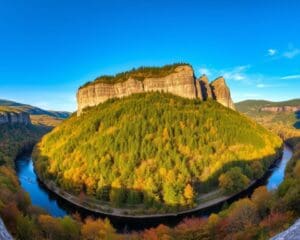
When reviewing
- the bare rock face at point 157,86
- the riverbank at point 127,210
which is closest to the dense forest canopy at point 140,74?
the bare rock face at point 157,86

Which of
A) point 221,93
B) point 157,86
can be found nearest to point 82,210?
point 157,86

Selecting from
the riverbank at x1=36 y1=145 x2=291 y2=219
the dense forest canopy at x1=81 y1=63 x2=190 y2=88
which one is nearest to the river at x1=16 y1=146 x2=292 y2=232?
the riverbank at x1=36 y1=145 x2=291 y2=219

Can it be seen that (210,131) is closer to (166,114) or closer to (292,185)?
(166,114)

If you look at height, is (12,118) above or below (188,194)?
above

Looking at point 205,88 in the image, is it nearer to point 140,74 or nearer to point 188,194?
point 140,74

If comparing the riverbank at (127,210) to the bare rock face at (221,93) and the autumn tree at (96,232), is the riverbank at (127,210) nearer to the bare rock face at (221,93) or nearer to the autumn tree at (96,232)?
the autumn tree at (96,232)

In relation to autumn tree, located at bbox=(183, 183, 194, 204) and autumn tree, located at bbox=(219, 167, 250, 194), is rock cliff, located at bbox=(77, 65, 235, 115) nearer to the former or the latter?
autumn tree, located at bbox=(219, 167, 250, 194)
